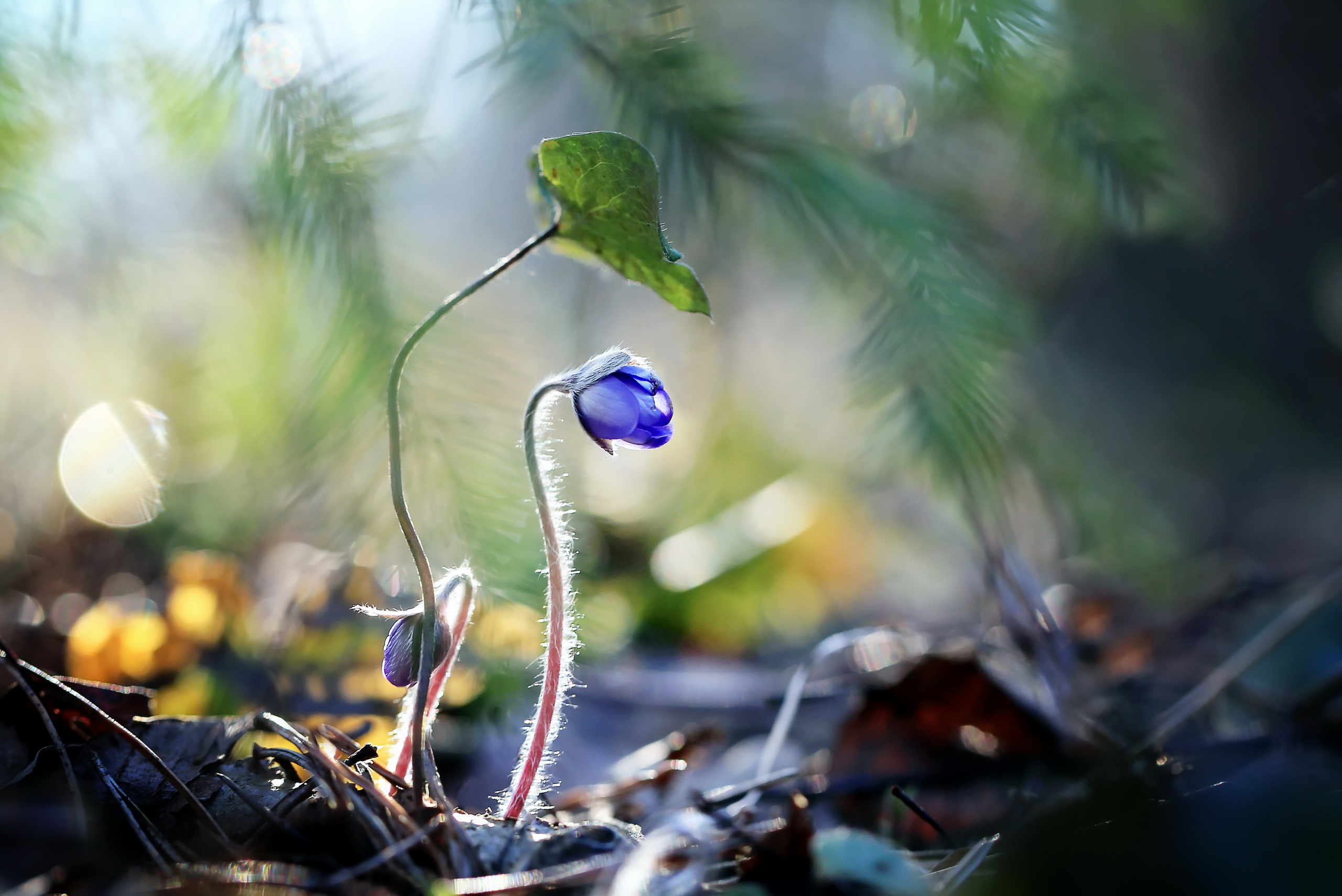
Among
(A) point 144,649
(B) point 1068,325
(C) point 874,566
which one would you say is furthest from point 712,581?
(B) point 1068,325

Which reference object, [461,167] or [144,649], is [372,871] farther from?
[461,167]

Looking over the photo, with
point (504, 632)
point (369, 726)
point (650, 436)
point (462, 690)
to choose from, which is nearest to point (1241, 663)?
point (650, 436)

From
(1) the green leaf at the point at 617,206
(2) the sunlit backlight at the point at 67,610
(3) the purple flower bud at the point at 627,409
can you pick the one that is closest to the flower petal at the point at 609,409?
(3) the purple flower bud at the point at 627,409

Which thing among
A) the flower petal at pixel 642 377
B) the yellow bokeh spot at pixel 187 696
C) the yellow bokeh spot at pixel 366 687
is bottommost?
the yellow bokeh spot at pixel 366 687

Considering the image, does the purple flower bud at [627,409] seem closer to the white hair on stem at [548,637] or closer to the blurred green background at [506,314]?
the white hair on stem at [548,637]

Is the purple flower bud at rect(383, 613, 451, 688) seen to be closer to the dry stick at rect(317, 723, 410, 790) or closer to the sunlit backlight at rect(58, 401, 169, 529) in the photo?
the dry stick at rect(317, 723, 410, 790)

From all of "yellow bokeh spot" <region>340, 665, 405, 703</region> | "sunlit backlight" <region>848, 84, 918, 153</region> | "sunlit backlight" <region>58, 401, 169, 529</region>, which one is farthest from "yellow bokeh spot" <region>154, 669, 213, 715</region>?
"sunlit backlight" <region>848, 84, 918, 153</region>
